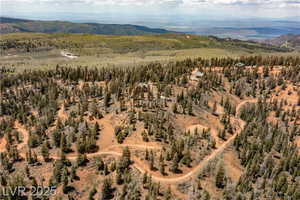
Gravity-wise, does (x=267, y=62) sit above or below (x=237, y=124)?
above

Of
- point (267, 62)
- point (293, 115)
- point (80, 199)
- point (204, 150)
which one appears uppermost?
point (267, 62)

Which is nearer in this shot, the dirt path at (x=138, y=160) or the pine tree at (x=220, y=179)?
the pine tree at (x=220, y=179)

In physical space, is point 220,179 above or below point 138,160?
below

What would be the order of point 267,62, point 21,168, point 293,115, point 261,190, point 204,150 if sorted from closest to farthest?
point 261,190
point 21,168
point 204,150
point 293,115
point 267,62

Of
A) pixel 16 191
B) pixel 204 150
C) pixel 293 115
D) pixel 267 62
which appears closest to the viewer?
pixel 16 191

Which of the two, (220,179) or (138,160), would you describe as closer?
(220,179)

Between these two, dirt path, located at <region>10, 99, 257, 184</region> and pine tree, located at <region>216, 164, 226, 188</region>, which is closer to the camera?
pine tree, located at <region>216, 164, 226, 188</region>

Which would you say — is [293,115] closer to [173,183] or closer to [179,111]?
[179,111]

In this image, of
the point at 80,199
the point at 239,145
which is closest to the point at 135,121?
the point at 80,199

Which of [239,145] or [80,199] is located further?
[239,145]

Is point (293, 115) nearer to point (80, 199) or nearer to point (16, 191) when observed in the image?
point (80, 199)
